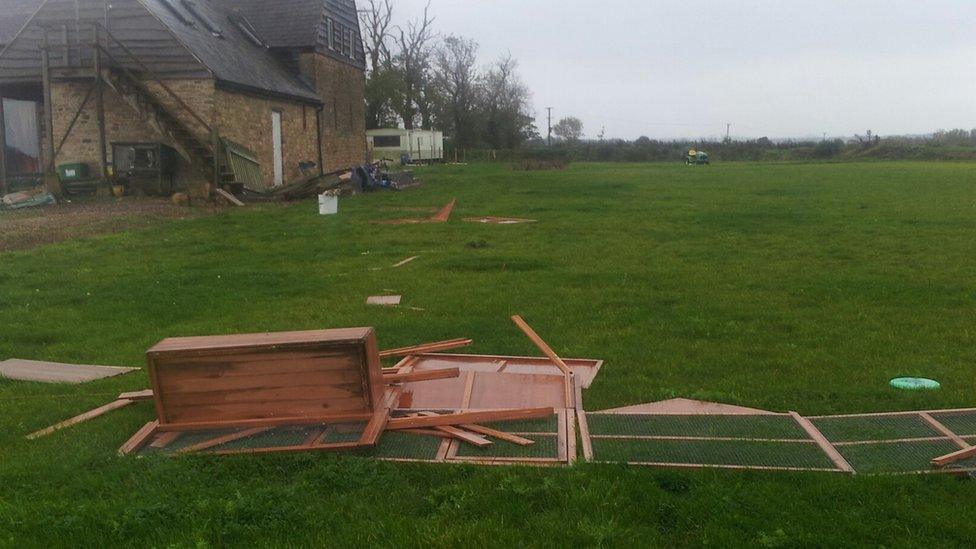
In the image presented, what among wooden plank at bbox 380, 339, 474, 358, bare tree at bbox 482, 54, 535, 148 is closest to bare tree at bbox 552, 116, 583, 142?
bare tree at bbox 482, 54, 535, 148

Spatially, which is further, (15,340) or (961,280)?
(961,280)

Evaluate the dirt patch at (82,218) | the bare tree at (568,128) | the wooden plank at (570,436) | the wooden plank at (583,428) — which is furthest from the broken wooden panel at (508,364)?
the bare tree at (568,128)

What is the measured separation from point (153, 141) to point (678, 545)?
23.7 meters

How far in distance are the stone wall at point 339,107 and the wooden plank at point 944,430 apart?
30.4m

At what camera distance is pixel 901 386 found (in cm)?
627

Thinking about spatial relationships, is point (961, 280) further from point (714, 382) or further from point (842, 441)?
point (842, 441)

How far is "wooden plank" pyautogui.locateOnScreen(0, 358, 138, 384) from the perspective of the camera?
6.95m

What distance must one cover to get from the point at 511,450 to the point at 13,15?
31.7 m

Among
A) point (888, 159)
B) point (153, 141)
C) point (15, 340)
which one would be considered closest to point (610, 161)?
point (888, 159)

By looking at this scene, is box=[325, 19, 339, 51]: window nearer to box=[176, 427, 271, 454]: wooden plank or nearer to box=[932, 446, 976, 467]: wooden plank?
box=[176, 427, 271, 454]: wooden plank

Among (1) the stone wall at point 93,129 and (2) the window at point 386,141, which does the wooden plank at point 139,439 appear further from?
(2) the window at point 386,141

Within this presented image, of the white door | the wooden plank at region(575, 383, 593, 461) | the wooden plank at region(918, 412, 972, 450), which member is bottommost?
the wooden plank at region(575, 383, 593, 461)

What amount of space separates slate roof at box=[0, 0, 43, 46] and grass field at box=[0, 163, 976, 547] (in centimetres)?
1442

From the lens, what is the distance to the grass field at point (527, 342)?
4184mm
